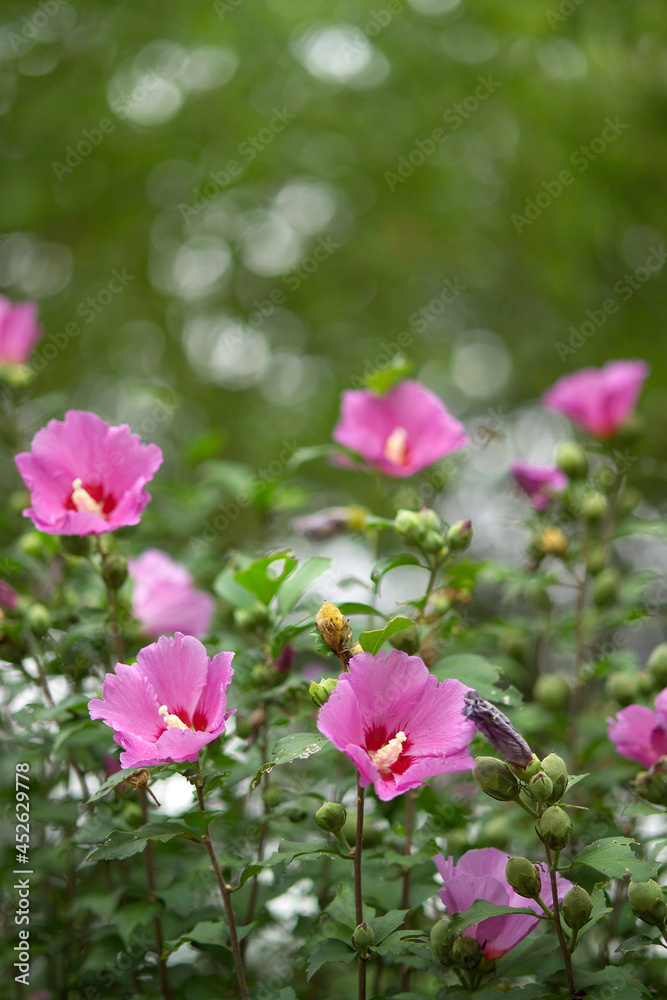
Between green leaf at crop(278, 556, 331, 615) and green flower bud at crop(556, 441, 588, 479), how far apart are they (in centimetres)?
53

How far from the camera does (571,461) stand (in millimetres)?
1467

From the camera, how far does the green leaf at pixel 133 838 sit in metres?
0.82

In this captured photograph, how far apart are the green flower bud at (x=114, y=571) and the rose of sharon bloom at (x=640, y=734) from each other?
0.63 meters

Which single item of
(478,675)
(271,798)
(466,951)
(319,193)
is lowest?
(319,193)

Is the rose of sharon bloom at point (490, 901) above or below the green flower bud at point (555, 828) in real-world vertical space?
below

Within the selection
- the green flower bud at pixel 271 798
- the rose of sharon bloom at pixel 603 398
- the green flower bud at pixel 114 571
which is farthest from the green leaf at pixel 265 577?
the rose of sharon bloom at pixel 603 398

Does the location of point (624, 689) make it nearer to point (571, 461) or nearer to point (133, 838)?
point (571, 461)

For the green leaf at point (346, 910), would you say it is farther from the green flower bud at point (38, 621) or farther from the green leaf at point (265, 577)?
the green flower bud at point (38, 621)

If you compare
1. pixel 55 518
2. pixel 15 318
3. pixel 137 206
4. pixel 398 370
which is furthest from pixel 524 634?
pixel 137 206

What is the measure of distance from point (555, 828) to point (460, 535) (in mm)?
414

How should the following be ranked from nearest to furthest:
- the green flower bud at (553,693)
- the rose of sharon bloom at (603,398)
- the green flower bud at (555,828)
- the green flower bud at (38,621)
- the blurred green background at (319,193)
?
the green flower bud at (555,828) < the green flower bud at (38,621) < the green flower bud at (553,693) < the rose of sharon bloom at (603,398) < the blurred green background at (319,193)

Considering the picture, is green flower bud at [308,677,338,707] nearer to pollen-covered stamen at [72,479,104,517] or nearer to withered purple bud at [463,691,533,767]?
withered purple bud at [463,691,533,767]

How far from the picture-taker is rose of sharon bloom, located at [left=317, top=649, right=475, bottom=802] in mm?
794

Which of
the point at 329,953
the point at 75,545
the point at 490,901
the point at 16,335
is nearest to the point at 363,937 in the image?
the point at 329,953
